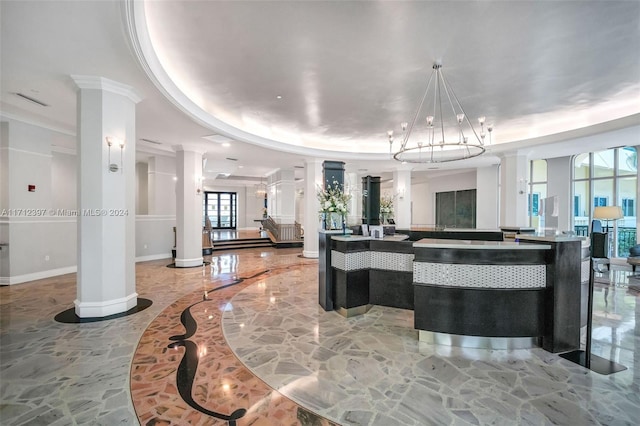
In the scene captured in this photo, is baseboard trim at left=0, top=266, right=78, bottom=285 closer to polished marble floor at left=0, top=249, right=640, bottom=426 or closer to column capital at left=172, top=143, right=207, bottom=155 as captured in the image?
polished marble floor at left=0, top=249, right=640, bottom=426

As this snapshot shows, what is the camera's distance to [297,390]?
95.2 inches

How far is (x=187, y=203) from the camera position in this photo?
748 centimetres

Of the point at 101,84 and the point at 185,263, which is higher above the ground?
the point at 101,84

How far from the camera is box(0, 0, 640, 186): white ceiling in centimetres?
291

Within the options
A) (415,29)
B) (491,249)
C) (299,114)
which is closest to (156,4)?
(415,29)

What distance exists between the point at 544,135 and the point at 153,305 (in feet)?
31.1

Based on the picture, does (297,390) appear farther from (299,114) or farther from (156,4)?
(299,114)

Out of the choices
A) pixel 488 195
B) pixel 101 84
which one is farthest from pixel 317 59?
pixel 488 195

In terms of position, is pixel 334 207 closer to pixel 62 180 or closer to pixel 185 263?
pixel 185 263

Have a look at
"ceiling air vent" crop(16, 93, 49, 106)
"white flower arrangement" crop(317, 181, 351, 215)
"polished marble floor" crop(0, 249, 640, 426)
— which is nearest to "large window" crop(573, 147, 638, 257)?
"polished marble floor" crop(0, 249, 640, 426)

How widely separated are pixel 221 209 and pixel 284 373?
17653mm

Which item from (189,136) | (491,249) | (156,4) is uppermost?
(156,4)

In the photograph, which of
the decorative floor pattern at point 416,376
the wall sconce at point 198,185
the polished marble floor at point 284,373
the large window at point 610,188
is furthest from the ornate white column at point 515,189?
the wall sconce at point 198,185

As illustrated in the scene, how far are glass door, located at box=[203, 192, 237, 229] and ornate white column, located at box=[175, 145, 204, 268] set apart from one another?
11.6 meters
